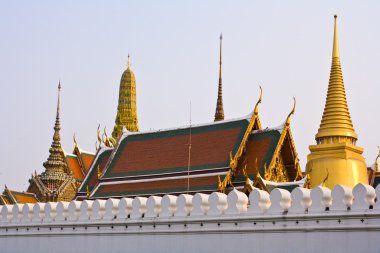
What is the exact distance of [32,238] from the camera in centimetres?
1461

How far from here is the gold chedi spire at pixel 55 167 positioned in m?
42.3

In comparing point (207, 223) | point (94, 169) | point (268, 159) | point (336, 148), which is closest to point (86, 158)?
point (94, 169)

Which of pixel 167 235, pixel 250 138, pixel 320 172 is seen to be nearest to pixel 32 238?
pixel 167 235

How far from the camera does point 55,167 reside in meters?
43.4

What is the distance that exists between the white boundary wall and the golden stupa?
538 inches

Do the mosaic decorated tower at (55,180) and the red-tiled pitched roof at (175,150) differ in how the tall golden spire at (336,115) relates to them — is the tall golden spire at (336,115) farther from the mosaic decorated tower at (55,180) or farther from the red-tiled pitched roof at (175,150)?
the mosaic decorated tower at (55,180)

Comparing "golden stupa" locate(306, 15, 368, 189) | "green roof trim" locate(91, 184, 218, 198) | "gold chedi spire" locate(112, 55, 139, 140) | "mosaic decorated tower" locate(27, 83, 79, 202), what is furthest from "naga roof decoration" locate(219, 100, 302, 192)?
"gold chedi spire" locate(112, 55, 139, 140)

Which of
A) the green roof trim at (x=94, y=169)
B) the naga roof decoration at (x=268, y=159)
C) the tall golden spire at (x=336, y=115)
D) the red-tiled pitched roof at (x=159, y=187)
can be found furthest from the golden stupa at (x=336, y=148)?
the green roof trim at (x=94, y=169)

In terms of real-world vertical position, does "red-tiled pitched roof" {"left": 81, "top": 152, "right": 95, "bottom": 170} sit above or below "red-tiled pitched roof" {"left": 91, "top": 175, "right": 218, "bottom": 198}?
above

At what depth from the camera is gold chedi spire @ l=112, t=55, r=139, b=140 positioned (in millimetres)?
50844

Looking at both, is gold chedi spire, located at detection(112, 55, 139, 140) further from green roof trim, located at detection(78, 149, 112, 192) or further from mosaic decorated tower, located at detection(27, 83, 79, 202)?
green roof trim, located at detection(78, 149, 112, 192)

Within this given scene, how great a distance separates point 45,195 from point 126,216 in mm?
29233

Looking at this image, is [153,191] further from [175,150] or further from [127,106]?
[127,106]

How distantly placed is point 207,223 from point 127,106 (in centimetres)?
4033
